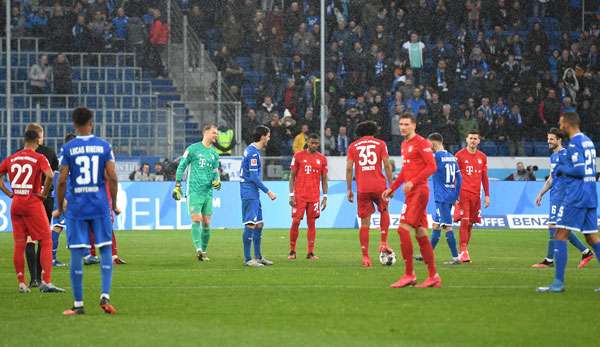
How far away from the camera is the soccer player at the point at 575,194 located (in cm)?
1334

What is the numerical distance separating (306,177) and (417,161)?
20.0 feet

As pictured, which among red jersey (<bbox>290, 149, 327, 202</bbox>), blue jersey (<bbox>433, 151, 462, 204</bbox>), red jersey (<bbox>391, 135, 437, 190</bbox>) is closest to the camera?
red jersey (<bbox>391, 135, 437, 190</bbox>)

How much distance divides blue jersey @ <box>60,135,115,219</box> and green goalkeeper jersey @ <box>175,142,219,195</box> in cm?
783

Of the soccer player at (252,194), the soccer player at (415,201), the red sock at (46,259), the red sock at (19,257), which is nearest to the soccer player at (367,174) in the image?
the soccer player at (252,194)

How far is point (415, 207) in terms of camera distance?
13.9 meters

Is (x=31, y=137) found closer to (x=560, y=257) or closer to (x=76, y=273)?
(x=76, y=273)

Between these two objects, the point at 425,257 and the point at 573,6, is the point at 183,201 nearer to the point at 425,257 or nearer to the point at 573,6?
the point at 425,257

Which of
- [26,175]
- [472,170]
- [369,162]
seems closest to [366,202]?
[369,162]

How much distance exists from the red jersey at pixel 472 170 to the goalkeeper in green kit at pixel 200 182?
442cm

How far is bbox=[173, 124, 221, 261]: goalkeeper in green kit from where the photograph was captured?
1944 centimetres

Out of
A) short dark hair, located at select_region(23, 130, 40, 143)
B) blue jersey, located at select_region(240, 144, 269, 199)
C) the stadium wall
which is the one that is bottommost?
the stadium wall

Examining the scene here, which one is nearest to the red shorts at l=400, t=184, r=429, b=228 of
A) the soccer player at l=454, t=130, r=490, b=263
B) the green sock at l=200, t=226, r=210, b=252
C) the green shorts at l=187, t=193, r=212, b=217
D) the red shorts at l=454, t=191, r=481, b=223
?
the soccer player at l=454, t=130, r=490, b=263

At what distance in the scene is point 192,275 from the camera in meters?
16.2

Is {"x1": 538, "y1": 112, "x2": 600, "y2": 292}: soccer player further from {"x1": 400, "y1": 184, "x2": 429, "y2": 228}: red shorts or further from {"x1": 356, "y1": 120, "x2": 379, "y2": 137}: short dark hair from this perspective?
{"x1": 356, "y1": 120, "x2": 379, "y2": 137}: short dark hair
